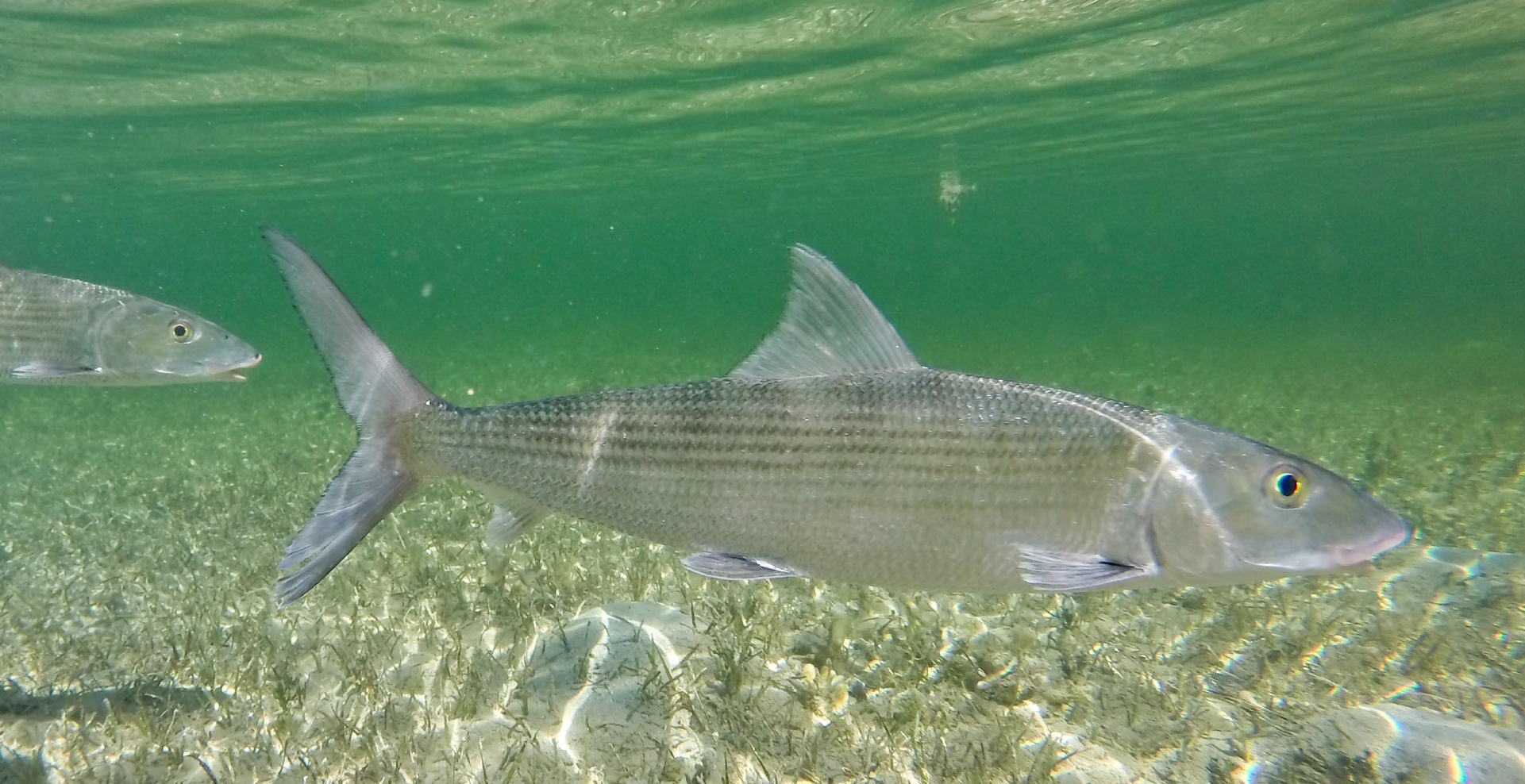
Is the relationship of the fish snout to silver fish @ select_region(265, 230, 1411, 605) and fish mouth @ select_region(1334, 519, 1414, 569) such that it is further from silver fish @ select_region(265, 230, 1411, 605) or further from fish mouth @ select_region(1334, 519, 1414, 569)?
fish mouth @ select_region(1334, 519, 1414, 569)

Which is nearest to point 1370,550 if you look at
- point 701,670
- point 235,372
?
point 701,670

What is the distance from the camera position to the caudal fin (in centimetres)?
335

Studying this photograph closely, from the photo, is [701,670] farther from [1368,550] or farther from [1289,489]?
[1368,550]

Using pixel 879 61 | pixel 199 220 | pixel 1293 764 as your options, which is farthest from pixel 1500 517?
pixel 199 220

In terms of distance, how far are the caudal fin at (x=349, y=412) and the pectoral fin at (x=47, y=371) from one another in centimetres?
261

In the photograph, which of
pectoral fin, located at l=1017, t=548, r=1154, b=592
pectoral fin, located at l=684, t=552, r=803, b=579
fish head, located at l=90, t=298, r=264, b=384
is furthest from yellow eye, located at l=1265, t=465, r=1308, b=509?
fish head, located at l=90, t=298, r=264, b=384

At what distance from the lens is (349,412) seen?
3615mm

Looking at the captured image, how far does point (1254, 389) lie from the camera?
57.5 feet

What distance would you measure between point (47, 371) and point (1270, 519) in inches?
250

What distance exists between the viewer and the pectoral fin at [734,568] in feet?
10.4

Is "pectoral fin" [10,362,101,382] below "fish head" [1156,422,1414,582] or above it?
below

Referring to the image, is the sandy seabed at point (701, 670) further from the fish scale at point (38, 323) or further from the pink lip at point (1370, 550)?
the fish scale at point (38, 323)

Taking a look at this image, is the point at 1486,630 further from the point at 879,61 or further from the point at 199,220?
the point at 199,220

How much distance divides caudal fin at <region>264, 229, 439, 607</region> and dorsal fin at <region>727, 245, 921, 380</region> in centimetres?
149
